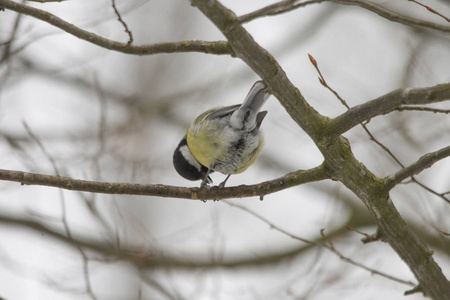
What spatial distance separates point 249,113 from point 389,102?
5.43 ft

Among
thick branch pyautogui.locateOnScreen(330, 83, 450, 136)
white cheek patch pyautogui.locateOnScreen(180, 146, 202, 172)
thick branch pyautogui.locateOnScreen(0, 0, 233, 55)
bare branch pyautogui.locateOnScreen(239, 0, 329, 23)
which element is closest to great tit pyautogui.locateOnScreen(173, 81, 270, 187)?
white cheek patch pyautogui.locateOnScreen(180, 146, 202, 172)

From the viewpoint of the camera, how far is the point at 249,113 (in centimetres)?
333

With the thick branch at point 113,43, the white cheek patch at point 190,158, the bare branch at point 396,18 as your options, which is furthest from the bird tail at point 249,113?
the bare branch at point 396,18

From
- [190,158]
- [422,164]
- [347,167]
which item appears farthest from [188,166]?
[422,164]

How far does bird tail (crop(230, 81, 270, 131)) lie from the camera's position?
3145mm

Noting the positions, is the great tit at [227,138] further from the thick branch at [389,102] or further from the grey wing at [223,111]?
the thick branch at [389,102]

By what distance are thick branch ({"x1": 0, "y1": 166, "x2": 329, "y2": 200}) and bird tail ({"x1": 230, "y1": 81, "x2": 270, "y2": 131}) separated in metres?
0.73

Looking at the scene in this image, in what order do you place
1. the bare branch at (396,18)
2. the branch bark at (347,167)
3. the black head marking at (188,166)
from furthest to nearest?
the black head marking at (188,166) < the branch bark at (347,167) < the bare branch at (396,18)

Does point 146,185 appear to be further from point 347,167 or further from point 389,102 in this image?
point 389,102

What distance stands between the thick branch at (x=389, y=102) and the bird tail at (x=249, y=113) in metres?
1.13

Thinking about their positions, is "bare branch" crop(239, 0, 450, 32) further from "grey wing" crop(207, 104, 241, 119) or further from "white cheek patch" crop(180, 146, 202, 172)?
"white cheek patch" crop(180, 146, 202, 172)

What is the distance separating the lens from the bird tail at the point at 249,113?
3145 mm

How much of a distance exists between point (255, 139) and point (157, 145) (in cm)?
338

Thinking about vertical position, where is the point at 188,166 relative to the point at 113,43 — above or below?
above
